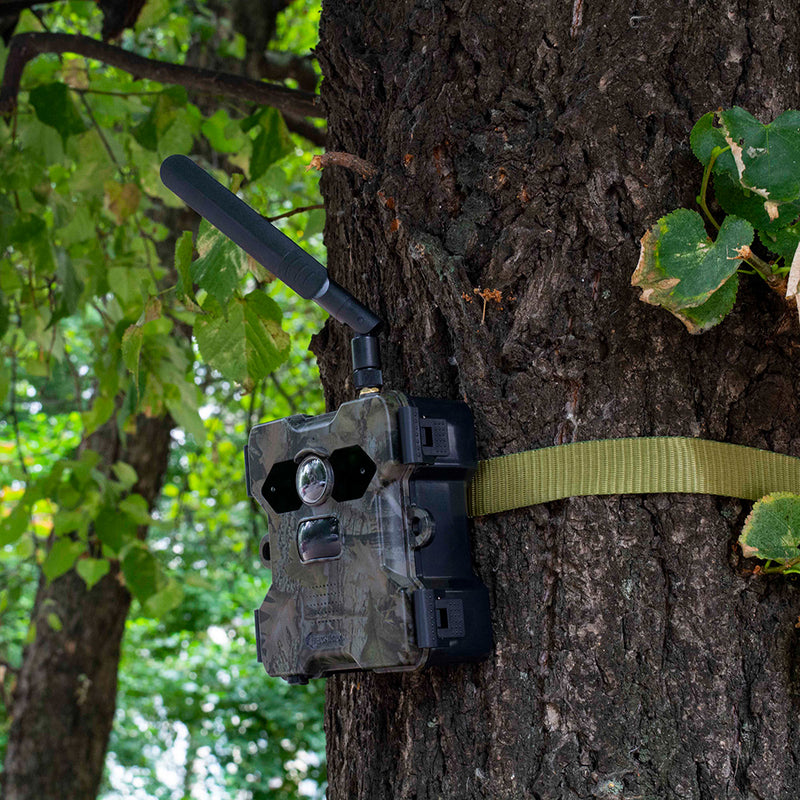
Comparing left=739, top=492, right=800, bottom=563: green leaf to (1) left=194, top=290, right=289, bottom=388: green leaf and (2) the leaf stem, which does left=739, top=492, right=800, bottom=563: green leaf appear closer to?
(2) the leaf stem

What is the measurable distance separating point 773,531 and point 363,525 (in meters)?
0.35

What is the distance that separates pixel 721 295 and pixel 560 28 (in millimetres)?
329

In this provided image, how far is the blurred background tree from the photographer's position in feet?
6.23

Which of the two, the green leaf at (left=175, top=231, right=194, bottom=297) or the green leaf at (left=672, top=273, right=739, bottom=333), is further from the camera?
the green leaf at (left=175, top=231, right=194, bottom=297)

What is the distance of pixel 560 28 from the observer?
3.19ft

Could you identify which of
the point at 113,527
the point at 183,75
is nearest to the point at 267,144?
the point at 183,75

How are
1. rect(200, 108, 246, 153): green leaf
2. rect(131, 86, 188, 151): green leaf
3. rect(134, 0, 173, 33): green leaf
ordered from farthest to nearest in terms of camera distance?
rect(200, 108, 246, 153): green leaf
rect(134, 0, 173, 33): green leaf
rect(131, 86, 188, 151): green leaf

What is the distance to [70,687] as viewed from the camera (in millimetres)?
3750

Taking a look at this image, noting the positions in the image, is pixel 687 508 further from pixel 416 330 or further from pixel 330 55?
pixel 330 55

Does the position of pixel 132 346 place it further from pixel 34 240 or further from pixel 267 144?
pixel 34 240

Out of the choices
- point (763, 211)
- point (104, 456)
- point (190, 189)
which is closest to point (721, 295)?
point (763, 211)

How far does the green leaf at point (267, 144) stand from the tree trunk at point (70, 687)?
7.20 ft

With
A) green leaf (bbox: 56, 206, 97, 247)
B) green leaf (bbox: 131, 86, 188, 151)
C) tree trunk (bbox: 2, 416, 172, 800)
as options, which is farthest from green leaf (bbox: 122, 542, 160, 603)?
→ tree trunk (bbox: 2, 416, 172, 800)

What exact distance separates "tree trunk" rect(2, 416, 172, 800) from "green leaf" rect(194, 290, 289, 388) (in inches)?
109
